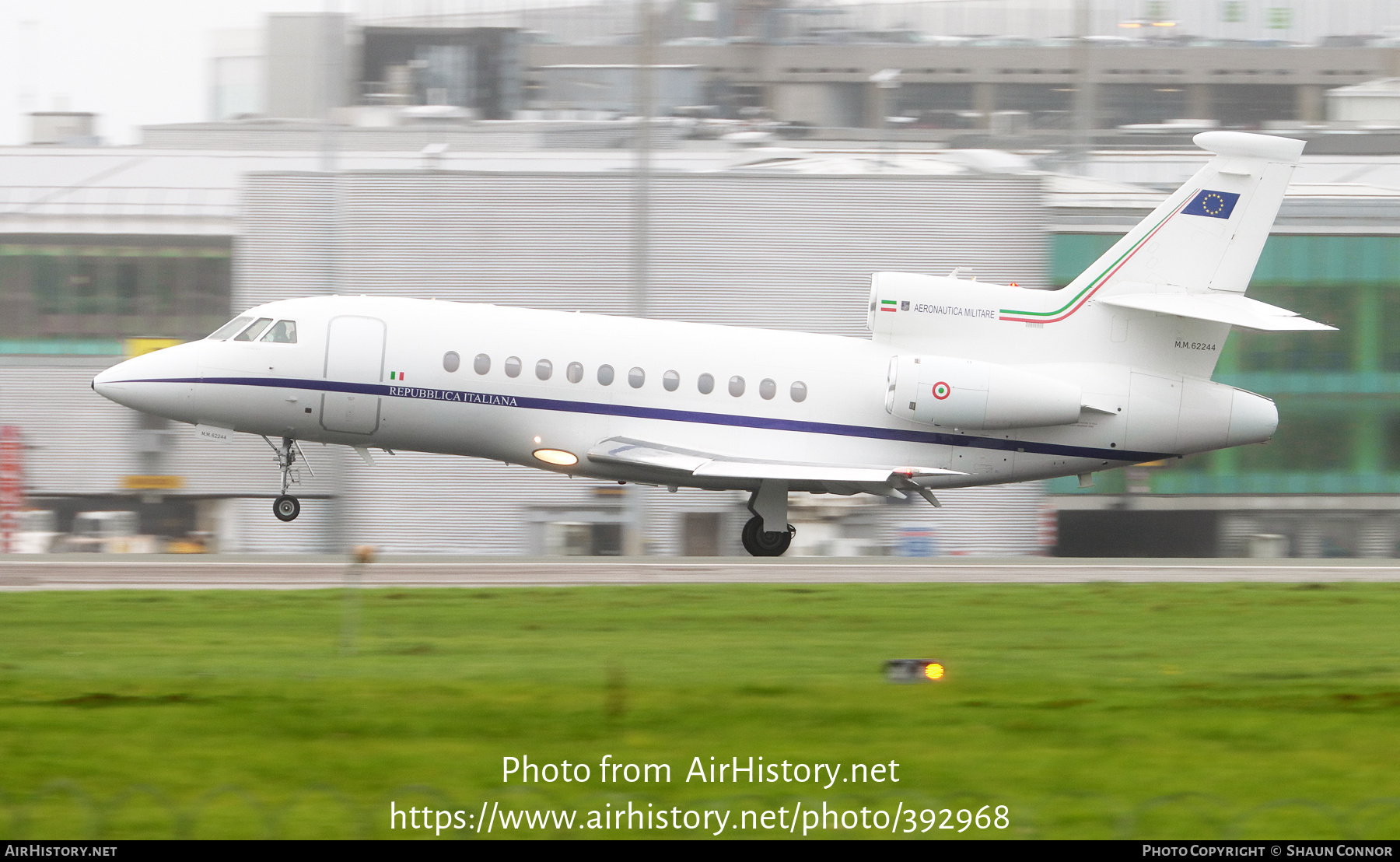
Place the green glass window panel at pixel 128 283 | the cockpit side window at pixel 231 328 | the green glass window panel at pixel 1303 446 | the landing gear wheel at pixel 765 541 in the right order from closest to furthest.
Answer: the cockpit side window at pixel 231 328
the landing gear wheel at pixel 765 541
the green glass window panel at pixel 1303 446
the green glass window panel at pixel 128 283

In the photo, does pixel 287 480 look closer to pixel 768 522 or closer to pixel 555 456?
pixel 555 456

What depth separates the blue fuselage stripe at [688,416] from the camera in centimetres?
2452

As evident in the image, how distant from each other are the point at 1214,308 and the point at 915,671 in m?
14.3

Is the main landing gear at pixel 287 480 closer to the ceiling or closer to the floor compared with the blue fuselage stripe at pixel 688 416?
closer to the floor

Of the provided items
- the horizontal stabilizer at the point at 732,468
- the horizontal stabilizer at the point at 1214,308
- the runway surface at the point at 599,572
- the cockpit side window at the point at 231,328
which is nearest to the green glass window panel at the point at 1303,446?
the runway surface at the point at 599,572

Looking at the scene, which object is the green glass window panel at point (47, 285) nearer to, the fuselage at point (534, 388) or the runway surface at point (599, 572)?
the fuselage at point (534, 388)

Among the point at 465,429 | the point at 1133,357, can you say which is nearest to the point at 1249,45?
the point at 1133,357

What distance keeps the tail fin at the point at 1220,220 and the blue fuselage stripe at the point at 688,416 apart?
9.49ft

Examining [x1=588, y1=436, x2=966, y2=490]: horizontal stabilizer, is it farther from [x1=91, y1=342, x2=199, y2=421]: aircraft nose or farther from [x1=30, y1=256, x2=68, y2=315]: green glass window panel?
[x1=30, y1=256, x2=68, y2=315]: green glass window panel

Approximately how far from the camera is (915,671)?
13297mm

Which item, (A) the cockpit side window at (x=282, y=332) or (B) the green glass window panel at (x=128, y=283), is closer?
(A) the cockpit side window at (x=282, y=332)

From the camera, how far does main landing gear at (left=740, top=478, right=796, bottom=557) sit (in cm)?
2547

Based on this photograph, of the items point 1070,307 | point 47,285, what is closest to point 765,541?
point 1070,307

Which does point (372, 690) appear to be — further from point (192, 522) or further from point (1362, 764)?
point (192, 522)
